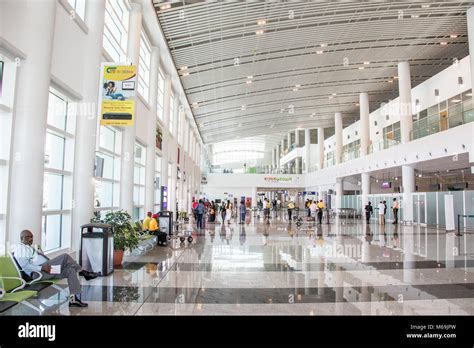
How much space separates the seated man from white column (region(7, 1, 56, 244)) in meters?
1.11

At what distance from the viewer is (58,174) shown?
9.12 metres

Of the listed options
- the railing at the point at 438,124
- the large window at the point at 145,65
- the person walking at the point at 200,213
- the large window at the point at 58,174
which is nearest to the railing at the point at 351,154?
the railing at the point at 438,124

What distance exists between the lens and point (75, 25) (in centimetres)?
882

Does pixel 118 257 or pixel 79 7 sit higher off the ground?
pixel 79 7

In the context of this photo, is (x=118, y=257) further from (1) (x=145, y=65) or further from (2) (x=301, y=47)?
Result: (2) (x=301, y=47)

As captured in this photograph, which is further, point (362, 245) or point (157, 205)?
point (157, 205)

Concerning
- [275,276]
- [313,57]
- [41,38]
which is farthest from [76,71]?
[313,57]

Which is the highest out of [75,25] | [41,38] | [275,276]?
[75,25]

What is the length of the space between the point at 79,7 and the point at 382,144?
21.6 metres

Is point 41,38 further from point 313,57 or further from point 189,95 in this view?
point 189,95

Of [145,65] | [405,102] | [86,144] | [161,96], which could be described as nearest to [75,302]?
[86,144]

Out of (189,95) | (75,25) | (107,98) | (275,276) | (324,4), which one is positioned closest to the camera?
(275,276)

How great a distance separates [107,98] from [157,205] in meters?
11.1

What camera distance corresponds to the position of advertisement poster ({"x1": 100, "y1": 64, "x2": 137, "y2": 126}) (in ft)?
30.5
